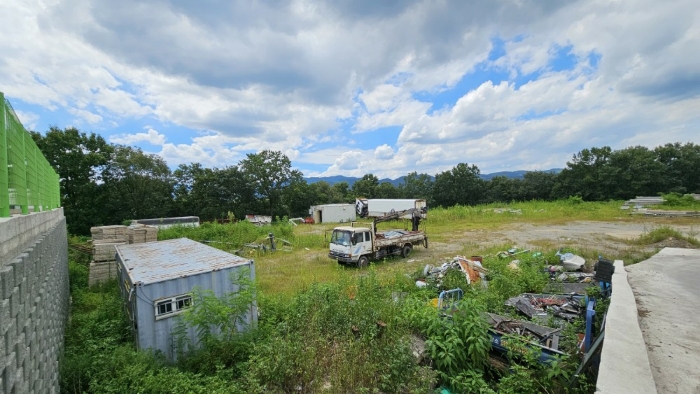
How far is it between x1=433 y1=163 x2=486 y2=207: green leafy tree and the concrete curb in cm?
5189

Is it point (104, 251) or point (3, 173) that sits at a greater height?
point (3, 173)

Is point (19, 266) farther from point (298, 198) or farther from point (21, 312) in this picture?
point (298, 198)

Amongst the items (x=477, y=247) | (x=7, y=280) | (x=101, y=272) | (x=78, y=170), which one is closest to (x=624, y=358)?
(x=7, y=280)

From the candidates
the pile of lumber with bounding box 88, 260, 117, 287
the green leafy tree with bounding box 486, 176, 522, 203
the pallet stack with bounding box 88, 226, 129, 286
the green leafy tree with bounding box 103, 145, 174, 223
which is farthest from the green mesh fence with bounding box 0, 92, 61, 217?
the green leafy tree with bounding box 486, 176, 522, 203

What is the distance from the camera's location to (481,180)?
2180 inches

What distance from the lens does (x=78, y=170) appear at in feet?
88.7

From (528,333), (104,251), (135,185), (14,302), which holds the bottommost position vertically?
(528,333)

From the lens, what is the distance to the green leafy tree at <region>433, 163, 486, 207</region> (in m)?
54.0

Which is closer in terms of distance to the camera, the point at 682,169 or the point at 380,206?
the point at 380,206

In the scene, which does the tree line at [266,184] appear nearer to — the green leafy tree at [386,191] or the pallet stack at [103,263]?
the green leafy tree at [386,191]

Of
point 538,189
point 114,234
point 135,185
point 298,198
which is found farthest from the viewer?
point 538,189

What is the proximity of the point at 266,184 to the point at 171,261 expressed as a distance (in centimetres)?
3269

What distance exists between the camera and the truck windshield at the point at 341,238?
12598mm

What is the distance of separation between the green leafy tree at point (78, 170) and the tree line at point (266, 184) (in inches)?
2.7
